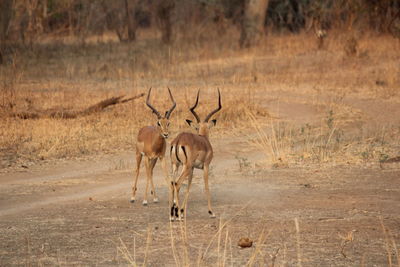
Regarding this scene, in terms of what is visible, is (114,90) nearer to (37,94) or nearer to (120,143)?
(37,94)

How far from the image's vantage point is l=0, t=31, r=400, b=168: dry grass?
12789mm

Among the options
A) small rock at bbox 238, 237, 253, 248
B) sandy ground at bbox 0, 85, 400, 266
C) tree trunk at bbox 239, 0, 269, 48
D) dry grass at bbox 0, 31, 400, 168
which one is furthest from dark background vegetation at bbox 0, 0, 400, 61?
small rock at bbox 238, 237, 253, 248

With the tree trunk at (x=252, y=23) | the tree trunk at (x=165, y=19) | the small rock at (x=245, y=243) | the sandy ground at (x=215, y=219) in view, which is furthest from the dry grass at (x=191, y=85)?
the small rock at (x=245, y=243)

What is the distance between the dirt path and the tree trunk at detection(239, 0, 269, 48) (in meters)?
15.5

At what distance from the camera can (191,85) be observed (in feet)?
65.2

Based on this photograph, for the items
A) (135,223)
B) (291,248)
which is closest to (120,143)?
(135,223)

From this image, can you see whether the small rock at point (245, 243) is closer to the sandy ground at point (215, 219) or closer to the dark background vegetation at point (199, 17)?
the sandy ground at point (215, 219)

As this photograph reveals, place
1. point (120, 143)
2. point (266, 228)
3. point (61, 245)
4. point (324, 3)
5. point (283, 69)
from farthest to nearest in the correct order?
point (324, 3) < point (283, 69) < point (120, 143) < point (266, 228) < point (61, 245)

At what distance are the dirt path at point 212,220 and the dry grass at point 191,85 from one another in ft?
3.41

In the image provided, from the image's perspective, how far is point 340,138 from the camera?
1311 cm

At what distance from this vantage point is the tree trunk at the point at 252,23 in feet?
88.3

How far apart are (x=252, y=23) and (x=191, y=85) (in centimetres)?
819

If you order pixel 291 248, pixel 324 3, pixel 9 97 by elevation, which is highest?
pixel 324 3

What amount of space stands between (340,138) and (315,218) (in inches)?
201
